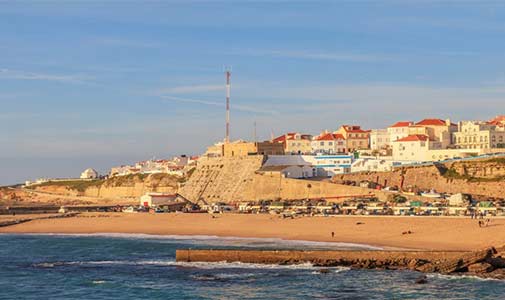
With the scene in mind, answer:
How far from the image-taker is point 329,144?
111 metres

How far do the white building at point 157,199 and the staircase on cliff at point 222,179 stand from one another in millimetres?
2957

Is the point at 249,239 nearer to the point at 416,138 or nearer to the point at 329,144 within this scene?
the point at 416,138

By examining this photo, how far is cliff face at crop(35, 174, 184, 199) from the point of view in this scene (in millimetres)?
109438

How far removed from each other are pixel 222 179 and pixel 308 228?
121ft

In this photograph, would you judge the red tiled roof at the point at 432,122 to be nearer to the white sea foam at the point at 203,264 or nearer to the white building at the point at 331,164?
Result: the white building at the point at 331,164

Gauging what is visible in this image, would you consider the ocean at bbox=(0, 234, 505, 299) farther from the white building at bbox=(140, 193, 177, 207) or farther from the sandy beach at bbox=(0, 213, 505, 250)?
the white building at bbox=(140, 193, 177, 207)

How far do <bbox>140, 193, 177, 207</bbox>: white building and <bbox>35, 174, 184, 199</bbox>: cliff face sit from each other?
11.1 meters

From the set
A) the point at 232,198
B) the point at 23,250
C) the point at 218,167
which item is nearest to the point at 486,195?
the point at 232,198

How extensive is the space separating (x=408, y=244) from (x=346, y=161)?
154 feet

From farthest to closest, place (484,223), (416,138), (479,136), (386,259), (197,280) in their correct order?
(479,136)
(416,138)
(484,223)
(386,259)
(197,280)

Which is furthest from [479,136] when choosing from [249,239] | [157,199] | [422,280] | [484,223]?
[422,280]

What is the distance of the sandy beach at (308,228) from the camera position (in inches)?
1901

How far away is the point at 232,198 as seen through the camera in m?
90.1

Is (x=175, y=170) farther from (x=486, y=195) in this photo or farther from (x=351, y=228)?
(x=351, y=228)
